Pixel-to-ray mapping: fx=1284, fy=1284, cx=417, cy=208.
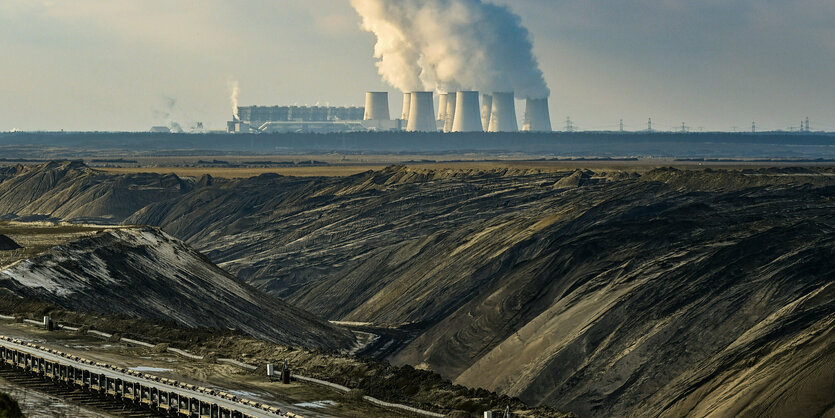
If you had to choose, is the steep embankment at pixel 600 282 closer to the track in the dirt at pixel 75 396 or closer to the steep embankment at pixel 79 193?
the track in the dirt at pixel 75 396

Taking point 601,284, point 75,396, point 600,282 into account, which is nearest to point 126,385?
point 75,396

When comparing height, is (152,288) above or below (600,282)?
above

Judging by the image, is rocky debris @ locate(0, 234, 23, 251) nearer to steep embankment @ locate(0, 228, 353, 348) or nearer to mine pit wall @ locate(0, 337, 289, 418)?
steep embankment @ locate(0, 228, 353, 348)

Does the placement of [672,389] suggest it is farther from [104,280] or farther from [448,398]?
[104,280]

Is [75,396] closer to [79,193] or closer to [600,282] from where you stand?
[600,282]

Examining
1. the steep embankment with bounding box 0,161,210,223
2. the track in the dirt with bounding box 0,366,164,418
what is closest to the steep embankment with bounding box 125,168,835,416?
the track in the dirt with bounding box 0,366,164,418

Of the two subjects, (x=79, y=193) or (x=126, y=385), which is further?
(x=79, y=193)

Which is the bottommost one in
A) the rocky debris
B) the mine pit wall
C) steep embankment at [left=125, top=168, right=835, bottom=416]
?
steep embankment at [left=125, top=168, right=835, bottom=416]

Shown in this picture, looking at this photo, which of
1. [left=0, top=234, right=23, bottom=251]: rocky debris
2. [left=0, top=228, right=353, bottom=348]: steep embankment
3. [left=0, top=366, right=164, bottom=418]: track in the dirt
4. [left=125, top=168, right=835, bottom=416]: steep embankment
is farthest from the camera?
[left=0, top=234, right=23, bottom=251]: rocky debris
